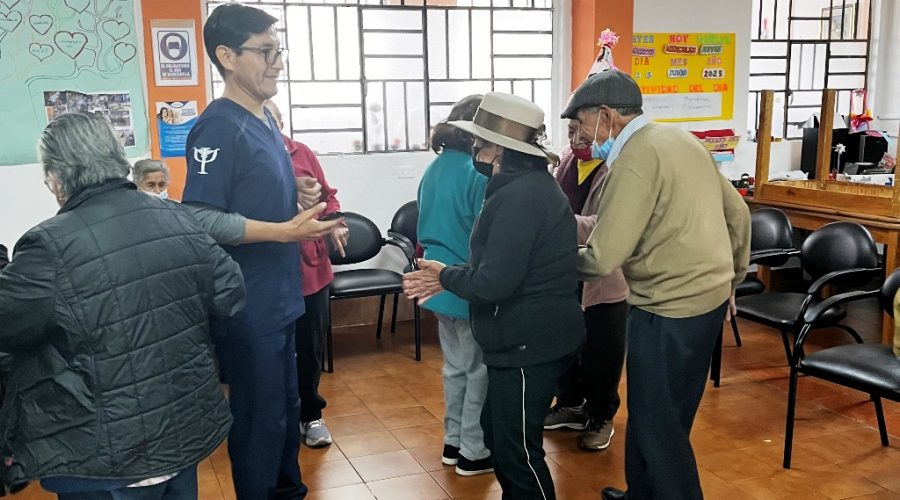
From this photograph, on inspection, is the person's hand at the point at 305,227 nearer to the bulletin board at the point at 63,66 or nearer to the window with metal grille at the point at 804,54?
the bulletin board at the point at 63,66

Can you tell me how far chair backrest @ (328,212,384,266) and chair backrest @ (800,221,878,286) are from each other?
2.39 meters

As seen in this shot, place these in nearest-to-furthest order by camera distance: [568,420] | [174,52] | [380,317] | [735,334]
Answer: [568,420], [174,52], [735,334], [380,317]

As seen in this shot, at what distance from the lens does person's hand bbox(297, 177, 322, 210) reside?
2.57 metres

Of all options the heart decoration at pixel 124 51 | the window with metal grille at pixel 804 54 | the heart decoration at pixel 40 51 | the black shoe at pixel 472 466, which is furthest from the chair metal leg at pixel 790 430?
the heart decoration at pixel 40 51

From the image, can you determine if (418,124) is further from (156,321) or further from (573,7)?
(156,321)

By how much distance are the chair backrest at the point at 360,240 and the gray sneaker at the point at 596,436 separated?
6.51 ft

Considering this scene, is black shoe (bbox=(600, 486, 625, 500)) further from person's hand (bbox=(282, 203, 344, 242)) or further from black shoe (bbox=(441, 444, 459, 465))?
person's hand (bbox=(282, 203, 344, 242))

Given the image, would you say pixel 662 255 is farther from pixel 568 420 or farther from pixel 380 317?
pixel 380 317

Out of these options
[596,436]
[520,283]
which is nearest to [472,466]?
[596,436]

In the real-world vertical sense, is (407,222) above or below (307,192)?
below

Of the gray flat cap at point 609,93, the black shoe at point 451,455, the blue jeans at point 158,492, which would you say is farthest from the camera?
the black shoe at point 451,455

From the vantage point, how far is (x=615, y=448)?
3463 millimetres

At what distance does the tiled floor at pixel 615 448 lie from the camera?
3104mm

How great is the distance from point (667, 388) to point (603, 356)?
91 centimetres
